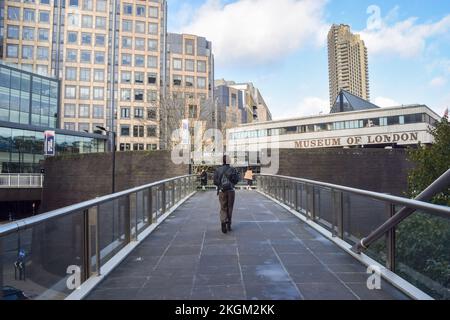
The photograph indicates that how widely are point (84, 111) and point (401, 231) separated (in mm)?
69233

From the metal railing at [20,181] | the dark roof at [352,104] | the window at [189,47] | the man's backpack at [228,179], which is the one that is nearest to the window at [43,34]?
the window at [189,47]

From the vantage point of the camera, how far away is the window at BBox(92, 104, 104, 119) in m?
67.8

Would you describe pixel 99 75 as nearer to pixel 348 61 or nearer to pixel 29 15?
pixel 29 15

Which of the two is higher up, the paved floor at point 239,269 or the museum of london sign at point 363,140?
the museum of london sign at point 363,140

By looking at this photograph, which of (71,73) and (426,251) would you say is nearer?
(426,251)

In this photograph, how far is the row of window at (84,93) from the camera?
6644 cm

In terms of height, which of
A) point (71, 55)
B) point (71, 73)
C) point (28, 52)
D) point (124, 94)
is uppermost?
point (71, 55)

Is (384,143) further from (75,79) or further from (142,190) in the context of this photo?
(142,190)

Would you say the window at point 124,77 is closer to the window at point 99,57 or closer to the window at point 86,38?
the window at point 99,57

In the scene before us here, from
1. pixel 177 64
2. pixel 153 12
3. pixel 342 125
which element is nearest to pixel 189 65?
Answer: pixel 177 64

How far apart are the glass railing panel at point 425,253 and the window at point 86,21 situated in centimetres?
7349

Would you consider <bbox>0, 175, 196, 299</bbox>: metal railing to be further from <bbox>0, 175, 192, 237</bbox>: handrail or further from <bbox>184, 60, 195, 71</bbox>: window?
<bbox>184, 60, 195, 71</bbox>: window

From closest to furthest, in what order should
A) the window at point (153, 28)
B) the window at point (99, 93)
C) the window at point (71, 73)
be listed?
the window at point (71, 73)
the window at point (99, 93)
the window at point (153, 28)

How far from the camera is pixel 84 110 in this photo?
67.1 meters
